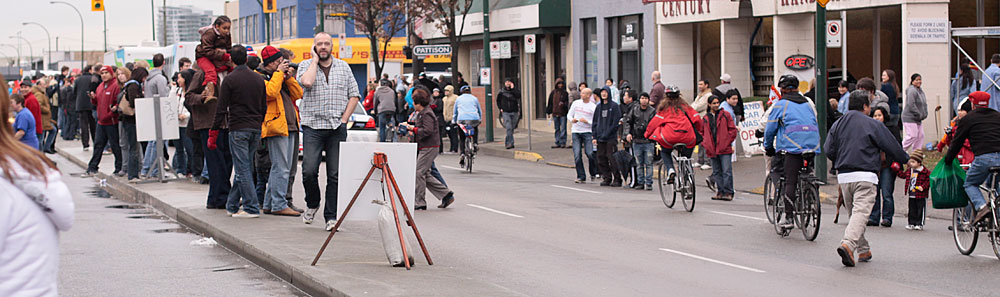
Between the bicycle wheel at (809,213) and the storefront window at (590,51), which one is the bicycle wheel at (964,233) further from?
the storefront window at (590,51)

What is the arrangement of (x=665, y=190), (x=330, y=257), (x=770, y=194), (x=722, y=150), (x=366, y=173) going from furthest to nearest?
(x=722, y=150) < (x=665, y=190) < (x=770, y=194) < (x=330, y=257) < (x=366, y=173)

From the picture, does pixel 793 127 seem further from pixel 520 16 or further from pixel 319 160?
pixel 520 16

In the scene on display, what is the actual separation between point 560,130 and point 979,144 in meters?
16.6

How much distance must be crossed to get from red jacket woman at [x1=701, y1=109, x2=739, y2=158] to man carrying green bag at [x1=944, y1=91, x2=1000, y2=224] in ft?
18.8

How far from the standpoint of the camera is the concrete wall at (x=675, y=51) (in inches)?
1129

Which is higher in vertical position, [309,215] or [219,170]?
[219,170]

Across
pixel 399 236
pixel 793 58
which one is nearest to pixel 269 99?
pixel 399 236

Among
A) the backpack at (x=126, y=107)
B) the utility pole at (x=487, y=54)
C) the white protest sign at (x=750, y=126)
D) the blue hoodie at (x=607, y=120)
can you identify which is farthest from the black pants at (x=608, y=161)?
the utility pole at (x=487, y=54)

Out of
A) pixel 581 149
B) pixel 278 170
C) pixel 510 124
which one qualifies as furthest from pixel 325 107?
Result: pixel 510 124

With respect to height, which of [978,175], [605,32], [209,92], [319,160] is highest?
[605,32]

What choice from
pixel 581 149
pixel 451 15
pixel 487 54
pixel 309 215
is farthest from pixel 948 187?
pixel 451 15

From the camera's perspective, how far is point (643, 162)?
18.3 metres

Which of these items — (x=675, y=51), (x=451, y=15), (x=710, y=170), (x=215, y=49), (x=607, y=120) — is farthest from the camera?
(x=451, y=15)

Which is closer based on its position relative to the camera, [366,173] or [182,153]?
[366,173]
